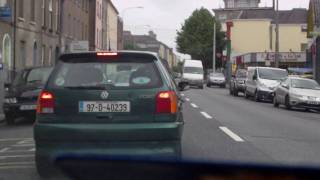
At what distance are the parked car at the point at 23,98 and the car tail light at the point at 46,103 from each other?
858 centimetres

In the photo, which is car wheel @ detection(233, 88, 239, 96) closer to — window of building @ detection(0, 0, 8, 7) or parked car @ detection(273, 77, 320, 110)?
parked car @ detection(273, 77, 320, 110)

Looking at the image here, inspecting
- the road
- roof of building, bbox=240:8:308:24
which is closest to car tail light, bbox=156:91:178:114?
the road

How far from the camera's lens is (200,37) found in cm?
9562

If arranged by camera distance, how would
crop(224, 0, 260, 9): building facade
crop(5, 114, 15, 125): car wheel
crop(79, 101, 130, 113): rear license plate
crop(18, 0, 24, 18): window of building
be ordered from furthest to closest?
crop(224, 0, 260, 9): building facade < crop(18, 0, 24, 18): window of building < crop(5, 114, 15, 125): car wheel < crop(79, 101, 130, 113): rear license plate

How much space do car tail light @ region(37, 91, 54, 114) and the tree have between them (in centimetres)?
8635

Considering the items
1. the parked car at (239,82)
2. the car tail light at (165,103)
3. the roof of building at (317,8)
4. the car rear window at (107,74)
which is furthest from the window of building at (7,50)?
the car tail light at (165,103)

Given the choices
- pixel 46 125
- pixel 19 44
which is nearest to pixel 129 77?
pixel 46 125

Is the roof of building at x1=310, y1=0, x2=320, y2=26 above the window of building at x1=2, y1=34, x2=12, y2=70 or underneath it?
above

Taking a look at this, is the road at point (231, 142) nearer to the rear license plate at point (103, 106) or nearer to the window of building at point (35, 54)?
the rear license plate at point (103, 106)

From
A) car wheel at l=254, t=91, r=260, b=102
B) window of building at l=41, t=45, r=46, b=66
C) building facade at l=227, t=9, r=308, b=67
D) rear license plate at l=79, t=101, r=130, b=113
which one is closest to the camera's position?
rear license plate at l=79, t=101, r=130, b=113

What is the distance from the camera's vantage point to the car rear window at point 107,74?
751 centimetres

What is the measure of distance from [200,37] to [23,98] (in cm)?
8035

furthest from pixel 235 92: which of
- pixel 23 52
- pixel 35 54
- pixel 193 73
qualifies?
pixel 193 73

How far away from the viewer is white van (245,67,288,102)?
30111mm
